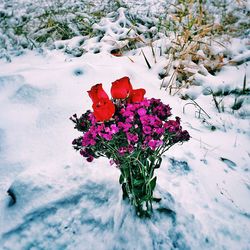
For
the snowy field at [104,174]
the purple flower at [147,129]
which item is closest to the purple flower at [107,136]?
the purple flower at [147,129]

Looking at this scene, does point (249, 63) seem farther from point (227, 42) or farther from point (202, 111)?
point (202, 111)

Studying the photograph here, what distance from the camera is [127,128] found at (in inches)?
44.7

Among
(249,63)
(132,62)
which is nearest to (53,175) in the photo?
(132,62)

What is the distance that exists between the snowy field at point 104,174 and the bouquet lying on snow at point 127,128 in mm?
251

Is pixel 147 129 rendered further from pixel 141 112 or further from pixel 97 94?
pixel 97 94

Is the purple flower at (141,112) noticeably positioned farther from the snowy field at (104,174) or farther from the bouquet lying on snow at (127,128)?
the snowy field at (104,174)

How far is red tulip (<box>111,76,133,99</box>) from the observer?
117cm

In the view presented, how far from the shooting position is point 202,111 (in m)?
2.37

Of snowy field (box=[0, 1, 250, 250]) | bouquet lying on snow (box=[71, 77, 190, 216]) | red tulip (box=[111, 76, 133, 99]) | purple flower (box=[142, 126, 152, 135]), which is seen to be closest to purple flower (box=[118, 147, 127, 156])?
bouquet lying on snow (box=[71, 77, 190, 216])

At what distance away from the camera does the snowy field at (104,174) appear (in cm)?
138

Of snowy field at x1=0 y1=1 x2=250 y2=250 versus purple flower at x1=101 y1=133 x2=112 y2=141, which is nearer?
purple flower at x1=101 y1=133 x2=112 y2=141

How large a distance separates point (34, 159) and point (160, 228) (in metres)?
0.86

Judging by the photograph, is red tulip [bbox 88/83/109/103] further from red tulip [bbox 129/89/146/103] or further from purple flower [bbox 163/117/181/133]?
purple flower [bbox 163/117/181/133]

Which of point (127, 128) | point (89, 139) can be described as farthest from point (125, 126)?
point (89, 139)
